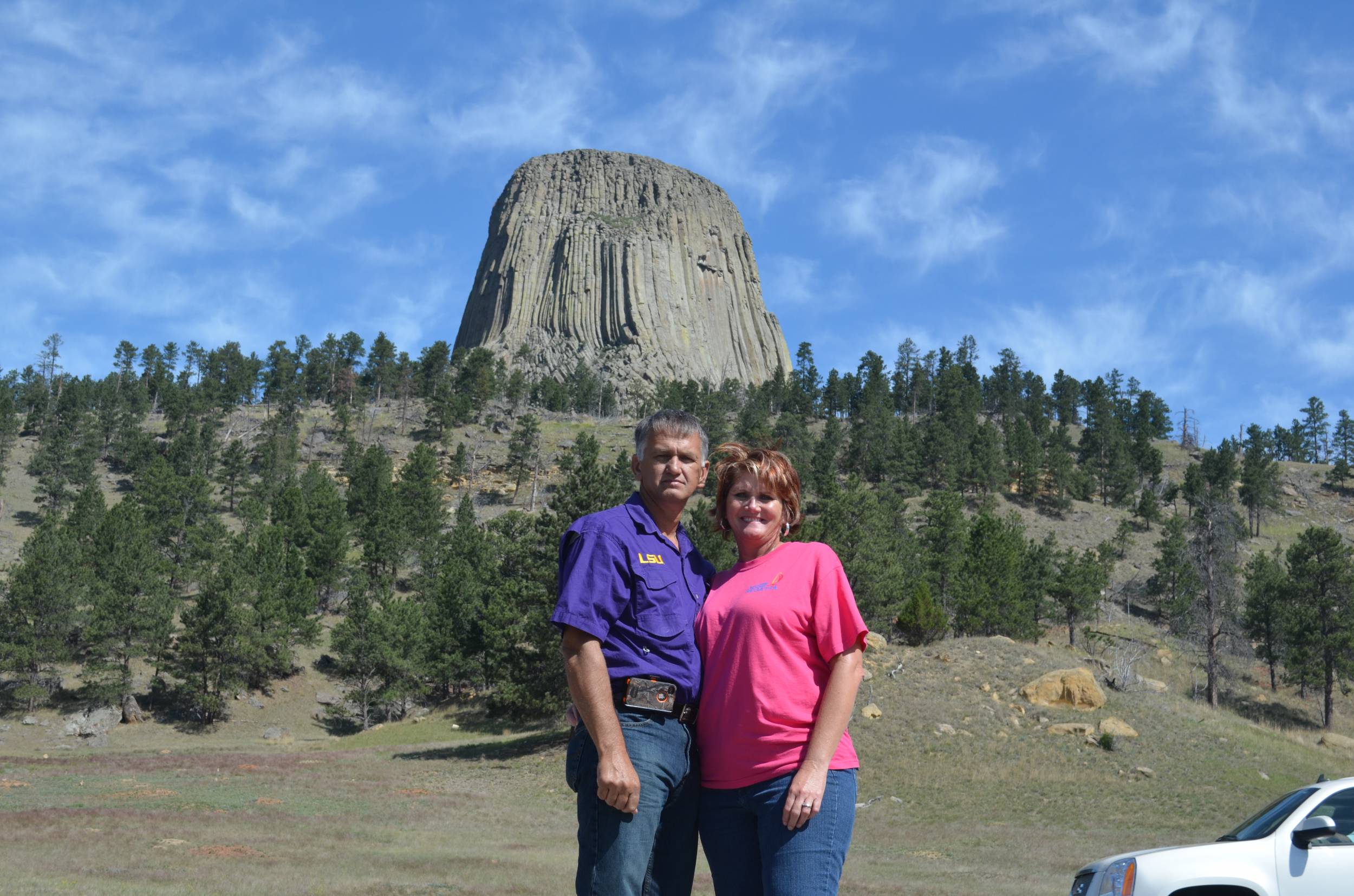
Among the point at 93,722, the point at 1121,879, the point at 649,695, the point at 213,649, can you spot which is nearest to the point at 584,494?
the point at 1121,879

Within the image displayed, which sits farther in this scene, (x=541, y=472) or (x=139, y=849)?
(x=541, y=472)

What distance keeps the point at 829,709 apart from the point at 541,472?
8665cm

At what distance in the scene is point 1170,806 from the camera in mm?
22641

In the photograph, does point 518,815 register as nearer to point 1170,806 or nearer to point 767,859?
point 1170,806

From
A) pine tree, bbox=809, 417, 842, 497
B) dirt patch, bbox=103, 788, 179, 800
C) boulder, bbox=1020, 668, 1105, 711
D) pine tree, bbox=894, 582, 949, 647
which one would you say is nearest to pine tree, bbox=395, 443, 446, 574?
pine tree, bbox=809, 417, 842, 497

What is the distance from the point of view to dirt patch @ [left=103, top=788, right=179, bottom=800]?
19656mm

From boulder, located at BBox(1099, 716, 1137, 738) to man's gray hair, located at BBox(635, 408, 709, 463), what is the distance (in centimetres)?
2671

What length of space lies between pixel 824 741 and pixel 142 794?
2186cm

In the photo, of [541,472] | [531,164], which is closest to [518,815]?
[541,472]

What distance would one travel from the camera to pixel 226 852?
13.4m

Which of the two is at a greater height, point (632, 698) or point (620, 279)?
point (620, 279)

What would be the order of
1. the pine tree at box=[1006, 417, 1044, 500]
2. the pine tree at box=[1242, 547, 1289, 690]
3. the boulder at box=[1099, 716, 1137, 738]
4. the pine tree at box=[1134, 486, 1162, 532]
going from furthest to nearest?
1. the pine tree at box=[1006, 417, 1044, 500]
2. the pine tree at box=[1134, 486, 1162, 532]
3. the pine tree at box=[1242, 547, 1289, 690]
4. the boulder at box=[1099, 716, 1137, 738]

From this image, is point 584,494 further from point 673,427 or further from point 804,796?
point 804,796

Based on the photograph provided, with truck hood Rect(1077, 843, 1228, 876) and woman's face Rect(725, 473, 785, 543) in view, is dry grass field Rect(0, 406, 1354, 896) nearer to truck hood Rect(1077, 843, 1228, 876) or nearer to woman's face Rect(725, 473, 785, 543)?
truck hood Rect(1077, 843, 1228, 876)
